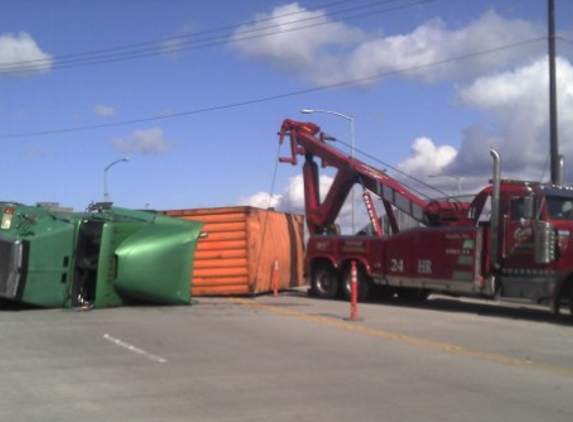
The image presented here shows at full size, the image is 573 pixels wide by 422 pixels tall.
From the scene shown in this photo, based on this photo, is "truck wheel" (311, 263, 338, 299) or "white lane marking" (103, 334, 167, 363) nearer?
"white lane marking" (103, 334, 167, 363)

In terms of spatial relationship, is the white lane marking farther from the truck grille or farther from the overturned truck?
the overturned truck

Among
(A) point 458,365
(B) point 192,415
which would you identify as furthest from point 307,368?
(B) point 192,415

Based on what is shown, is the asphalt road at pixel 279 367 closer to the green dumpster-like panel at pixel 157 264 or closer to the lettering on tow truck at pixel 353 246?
the green dumpster-like panel at pixel 157 264

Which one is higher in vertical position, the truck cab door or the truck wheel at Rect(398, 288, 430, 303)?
the truck cab door

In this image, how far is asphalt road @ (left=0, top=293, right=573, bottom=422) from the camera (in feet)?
24.2

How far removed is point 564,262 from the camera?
15438mm

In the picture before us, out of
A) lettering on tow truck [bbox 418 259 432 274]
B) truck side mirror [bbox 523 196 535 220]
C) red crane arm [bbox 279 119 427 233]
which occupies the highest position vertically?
red crane arm [bbox 279 119 427 233]

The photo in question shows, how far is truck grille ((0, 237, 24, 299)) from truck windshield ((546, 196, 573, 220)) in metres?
11.6

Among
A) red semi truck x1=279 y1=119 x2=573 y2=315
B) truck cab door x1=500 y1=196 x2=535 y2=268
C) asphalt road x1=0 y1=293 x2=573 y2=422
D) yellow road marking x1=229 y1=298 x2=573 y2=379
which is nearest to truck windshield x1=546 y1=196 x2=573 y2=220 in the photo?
red semi truck x1=279 y1=119 x2=573 y2=315

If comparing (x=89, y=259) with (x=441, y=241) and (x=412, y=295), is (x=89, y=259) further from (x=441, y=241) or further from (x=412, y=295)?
(x=412, y=295)

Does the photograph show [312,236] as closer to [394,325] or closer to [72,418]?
[394,325]

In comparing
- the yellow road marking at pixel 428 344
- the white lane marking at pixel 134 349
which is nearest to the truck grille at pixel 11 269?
the white lane marking at pixel 134 349

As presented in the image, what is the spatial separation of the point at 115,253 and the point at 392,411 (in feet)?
36.4

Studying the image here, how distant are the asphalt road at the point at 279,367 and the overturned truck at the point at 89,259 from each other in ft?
2.44
